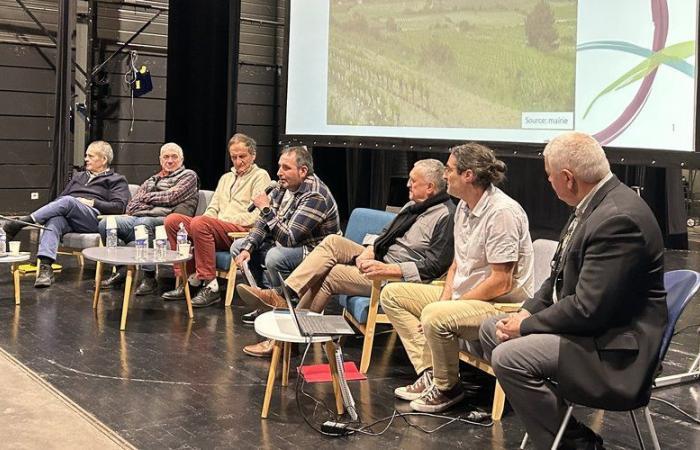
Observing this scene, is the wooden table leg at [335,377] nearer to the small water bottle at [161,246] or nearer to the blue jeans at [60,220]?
the small water bottle at [161,246]

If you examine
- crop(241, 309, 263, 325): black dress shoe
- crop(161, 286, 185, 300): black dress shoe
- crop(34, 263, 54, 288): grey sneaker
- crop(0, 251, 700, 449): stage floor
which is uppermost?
crop(34, 263, 54, 288): grey sneaker

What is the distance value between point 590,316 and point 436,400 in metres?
1.12

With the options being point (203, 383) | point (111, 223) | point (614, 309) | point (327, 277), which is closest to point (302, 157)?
point (327, 277)

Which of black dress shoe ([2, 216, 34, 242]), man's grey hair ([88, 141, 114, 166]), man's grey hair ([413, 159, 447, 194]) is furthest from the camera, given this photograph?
man's grey hair ([88, 141, 114, 166])

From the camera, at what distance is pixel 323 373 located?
159 inches

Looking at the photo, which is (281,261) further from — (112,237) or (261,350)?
(112,237)

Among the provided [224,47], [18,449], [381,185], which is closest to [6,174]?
[224,47]

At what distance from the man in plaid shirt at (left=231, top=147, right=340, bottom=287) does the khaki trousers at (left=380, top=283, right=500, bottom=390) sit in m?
1.01

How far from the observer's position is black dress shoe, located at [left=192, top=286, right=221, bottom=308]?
5594 millimetres

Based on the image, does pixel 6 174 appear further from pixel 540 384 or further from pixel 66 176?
pixel 540 384

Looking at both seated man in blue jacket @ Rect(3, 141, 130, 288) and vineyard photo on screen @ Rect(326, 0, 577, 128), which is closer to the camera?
vineyard photo on screen @ Rect(326, 0, 577, 128)

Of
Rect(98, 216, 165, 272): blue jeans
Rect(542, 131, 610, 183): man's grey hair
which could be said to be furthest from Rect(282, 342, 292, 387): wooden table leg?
Rect(98, 216, 165, 272): blue jeans

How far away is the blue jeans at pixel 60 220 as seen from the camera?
19.9 ft

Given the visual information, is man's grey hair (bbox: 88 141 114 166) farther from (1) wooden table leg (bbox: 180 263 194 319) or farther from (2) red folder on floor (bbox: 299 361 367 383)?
(2) red folder on floor (bbox: 299 361 367 383)
